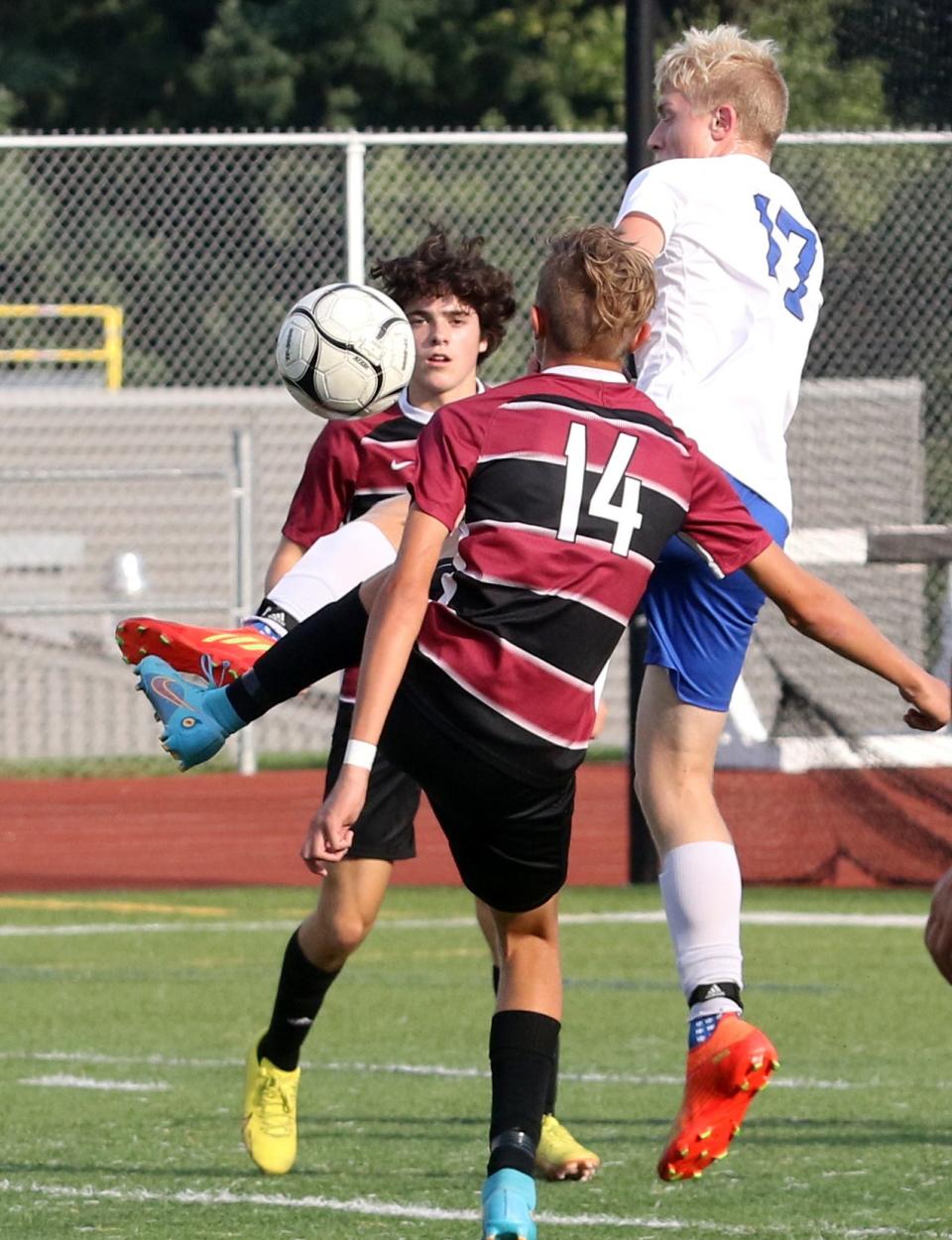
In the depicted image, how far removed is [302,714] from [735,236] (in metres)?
15.1

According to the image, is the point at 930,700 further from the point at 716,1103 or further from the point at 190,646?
the point at 190,646

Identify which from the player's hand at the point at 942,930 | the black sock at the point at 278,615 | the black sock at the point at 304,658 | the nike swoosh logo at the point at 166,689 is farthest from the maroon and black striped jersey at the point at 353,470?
the player's hand at the point at 942,930

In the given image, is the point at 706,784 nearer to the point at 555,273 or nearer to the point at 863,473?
the point at 555,273

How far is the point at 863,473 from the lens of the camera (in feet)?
44.9

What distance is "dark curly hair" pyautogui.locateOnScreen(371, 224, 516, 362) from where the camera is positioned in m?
6.21

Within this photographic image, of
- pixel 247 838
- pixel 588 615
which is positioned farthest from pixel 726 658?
pixel 247 838

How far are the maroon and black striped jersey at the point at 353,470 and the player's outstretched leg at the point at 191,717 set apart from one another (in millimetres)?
1183

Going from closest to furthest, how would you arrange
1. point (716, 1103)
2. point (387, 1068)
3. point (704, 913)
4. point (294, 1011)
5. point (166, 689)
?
1. point (716, 1103)
2. point (704, 913)
3. point (166, 689)
4. point (294, 1011)
5. point (387, 1068)

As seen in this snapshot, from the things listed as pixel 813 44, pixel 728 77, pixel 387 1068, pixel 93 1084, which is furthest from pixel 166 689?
pixel 813 44

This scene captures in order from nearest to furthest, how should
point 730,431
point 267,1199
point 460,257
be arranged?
point 730,431 < point 267,1199 < point 460,257

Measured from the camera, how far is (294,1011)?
6098 mm

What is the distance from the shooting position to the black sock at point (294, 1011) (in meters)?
6.08

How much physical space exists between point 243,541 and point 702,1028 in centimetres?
1093

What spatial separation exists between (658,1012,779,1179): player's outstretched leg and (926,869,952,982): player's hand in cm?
70
